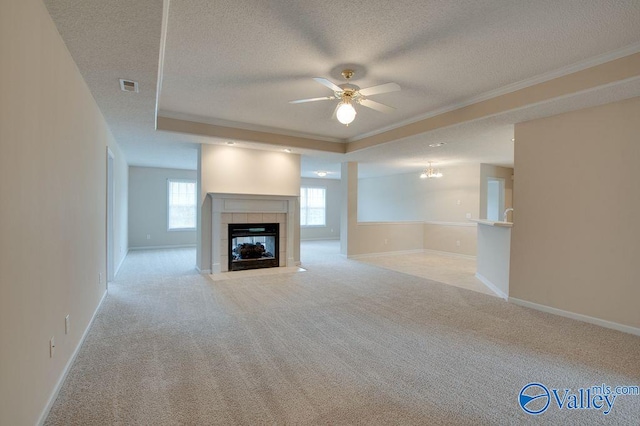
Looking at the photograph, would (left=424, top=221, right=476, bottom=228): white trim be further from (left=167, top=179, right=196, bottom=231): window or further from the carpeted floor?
(left=167, top=179, right=196, bottom=231): window

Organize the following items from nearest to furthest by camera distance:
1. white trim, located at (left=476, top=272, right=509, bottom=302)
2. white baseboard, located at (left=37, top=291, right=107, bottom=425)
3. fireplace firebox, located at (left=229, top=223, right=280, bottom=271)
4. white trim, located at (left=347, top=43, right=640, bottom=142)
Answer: white baseboard, located at (left=37, top=291, right=107, bottom=425) < white trim, located at (left=347, top=43, right=640, bottom=142) < white trim, located at (left=476, top=272, right=509, bottom=302) < fireplace firebox, located at (left=229, top=223, right=280, bottom=271)

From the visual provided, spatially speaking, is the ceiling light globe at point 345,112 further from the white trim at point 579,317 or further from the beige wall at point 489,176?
the beige wall at point 489,176

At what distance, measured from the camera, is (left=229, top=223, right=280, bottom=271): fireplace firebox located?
6055mm

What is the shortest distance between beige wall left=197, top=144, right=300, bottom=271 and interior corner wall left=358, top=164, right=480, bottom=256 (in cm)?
394

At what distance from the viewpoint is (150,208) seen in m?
8.88

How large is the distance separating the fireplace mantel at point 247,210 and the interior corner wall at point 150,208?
412cm

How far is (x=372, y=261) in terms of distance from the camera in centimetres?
739

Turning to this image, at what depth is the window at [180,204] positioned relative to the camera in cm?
923

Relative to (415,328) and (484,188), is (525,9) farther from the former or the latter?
(484,188)

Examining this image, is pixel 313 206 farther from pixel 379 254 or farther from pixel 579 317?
pixel 579 317

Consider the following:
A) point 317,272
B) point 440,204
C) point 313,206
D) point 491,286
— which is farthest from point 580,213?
point 313,206

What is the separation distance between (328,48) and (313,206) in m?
9.17
